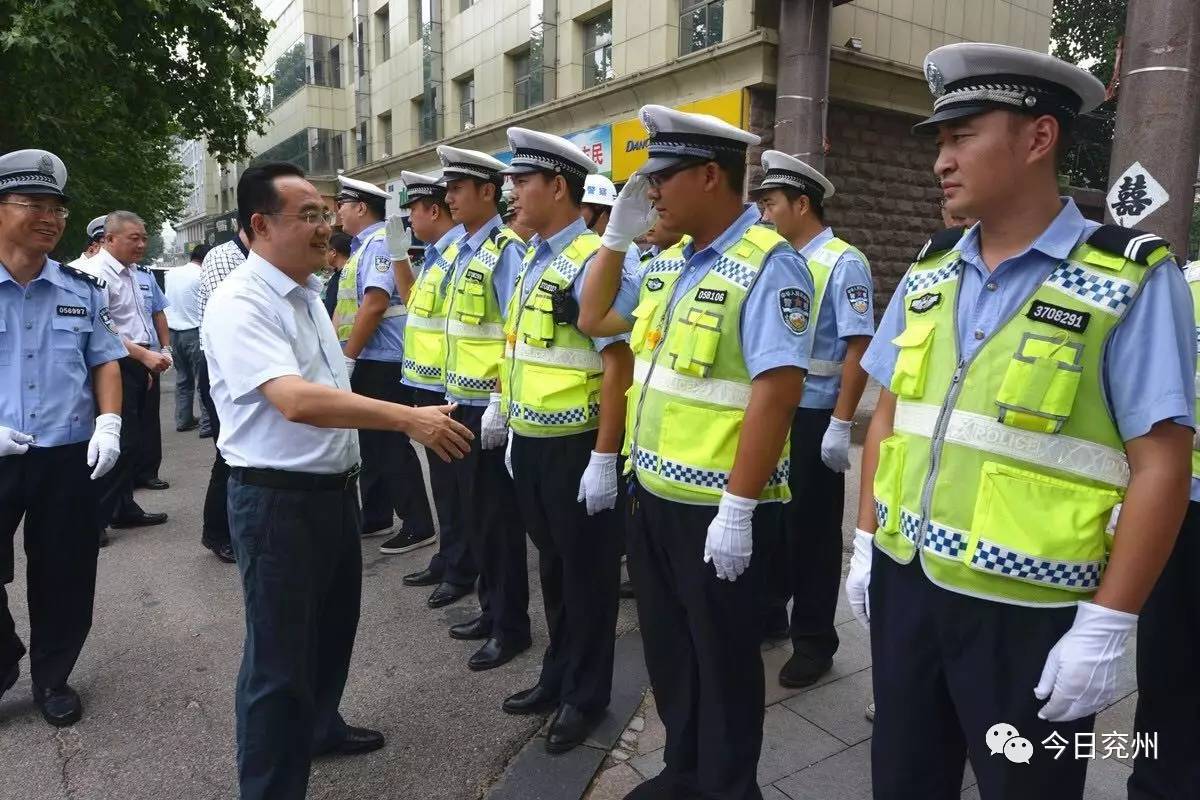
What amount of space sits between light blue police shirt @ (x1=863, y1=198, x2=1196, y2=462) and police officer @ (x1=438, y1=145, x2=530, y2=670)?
7.79 ft

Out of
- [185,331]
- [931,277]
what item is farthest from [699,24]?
[931,277]

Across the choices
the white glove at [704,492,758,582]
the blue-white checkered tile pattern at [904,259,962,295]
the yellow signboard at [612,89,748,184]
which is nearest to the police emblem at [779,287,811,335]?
the blue-white checkered tile pattern at [904,259,962,295]

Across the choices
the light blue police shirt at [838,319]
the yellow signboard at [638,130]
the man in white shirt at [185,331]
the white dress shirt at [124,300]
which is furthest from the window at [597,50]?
the light blue police shirt at [838,319]

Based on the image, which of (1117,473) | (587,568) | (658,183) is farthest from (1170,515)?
(587,568)

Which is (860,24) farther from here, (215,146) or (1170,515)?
(1170,515)

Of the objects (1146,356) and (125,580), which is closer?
(1146,356)

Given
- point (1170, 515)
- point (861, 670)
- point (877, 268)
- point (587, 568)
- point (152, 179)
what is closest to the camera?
point (1170, 515)

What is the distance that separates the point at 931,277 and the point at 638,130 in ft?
35.9

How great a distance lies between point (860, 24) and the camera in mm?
11180

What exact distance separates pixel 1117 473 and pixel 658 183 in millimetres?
1490

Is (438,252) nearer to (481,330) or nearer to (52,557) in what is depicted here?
(481,330)

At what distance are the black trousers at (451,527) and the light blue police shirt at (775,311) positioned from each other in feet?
7.92

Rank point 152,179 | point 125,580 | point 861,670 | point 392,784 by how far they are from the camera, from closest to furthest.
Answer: point 392,784, point 861,670, point 125,580, point 152,179

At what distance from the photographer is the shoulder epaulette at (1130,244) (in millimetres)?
1561
